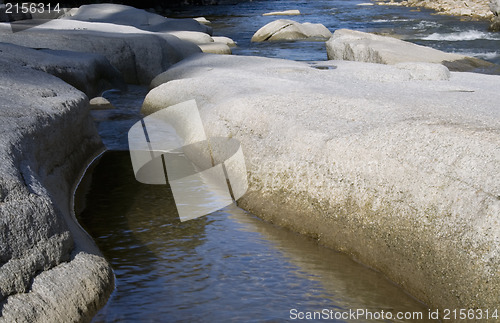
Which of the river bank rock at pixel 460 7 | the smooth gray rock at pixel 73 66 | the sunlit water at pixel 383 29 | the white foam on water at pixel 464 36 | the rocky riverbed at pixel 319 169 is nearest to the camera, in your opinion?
the rocky riverbed at pixel 319 169

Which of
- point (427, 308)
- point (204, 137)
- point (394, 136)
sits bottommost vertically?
point (427, 308)

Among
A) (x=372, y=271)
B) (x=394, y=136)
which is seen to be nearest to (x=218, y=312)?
(x=372, y=271)

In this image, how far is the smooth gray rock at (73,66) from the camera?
17.6 ft

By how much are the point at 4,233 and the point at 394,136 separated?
1846mm

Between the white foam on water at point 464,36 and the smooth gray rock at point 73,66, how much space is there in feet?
31.5

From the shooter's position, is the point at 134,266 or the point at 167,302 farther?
the point at 134,266

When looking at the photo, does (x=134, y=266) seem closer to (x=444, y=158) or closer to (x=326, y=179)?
(x=326, y=179)

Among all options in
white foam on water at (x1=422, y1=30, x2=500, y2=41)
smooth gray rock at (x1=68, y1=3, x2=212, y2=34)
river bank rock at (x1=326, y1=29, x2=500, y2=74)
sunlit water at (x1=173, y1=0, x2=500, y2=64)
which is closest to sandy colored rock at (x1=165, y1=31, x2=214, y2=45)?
sunlit water at (x1=173, y1=0, x2=500, y2=64)

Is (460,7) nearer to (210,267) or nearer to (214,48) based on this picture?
(214,48)

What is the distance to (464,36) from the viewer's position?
49.1 ft

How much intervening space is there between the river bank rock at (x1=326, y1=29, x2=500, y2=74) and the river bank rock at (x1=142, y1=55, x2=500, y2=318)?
12.4 ft

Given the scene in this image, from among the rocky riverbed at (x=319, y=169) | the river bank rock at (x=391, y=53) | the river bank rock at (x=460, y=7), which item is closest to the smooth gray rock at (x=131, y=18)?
the river bank rock at (x=391, y=53)

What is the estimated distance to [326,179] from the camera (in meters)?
3.32

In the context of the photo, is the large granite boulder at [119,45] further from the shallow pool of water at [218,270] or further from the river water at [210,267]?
the shallow pool of water at [218,270]
